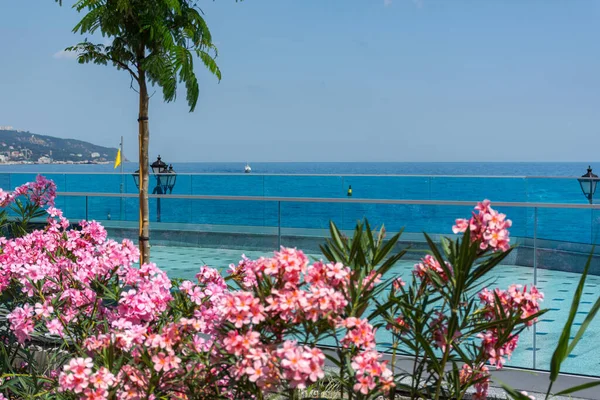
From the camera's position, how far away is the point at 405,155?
42719 millimetres

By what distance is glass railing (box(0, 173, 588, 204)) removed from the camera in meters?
11.3

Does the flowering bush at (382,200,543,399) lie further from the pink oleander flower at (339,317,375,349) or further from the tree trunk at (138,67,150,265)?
the tree trunk at (138,67,150,265)

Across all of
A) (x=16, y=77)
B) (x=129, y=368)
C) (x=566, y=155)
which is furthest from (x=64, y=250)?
(x=16, y=77)

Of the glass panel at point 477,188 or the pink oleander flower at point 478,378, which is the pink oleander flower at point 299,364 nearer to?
the pink oleander flower at point 478,378

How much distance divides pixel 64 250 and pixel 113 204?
2.65m

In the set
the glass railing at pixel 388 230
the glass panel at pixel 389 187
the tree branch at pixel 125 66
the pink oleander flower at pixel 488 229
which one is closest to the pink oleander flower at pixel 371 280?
the pink oleander flower at pixel 488 229

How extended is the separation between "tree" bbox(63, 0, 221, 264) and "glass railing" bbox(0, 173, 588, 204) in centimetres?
689

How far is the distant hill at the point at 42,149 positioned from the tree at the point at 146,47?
78.0 ft

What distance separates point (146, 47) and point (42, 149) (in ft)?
89.5

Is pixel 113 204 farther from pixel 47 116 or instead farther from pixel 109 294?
pixel 47 116

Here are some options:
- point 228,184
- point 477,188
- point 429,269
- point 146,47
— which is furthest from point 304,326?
point 228,184

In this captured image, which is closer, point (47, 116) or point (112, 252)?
point (112, 252)

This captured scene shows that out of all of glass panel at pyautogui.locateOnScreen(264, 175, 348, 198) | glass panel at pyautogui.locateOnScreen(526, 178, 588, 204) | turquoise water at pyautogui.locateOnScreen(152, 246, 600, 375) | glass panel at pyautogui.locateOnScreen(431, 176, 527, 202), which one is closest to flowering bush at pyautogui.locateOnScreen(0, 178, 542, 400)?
turquoise water at pyautogui.locateOnScreen(152, 246, 600, 375)

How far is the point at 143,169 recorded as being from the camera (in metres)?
4.61
